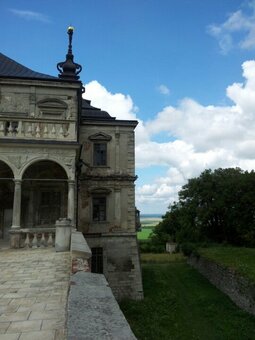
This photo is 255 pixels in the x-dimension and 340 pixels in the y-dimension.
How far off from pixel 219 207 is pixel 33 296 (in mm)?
29894

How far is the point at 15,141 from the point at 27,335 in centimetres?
1082

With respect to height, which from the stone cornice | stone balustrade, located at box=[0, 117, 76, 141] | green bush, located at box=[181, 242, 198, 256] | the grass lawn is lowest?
the grass lawn

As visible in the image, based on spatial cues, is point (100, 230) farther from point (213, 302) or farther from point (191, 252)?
point (191, 252)

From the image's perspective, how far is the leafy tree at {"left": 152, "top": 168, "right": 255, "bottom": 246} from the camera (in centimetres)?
3309

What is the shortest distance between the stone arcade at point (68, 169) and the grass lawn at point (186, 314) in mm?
1956

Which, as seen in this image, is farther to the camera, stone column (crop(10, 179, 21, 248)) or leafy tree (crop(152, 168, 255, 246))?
leafy tree (crop(152, 168, 255, 246))

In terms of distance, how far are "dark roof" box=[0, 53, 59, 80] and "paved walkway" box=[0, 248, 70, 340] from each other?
1175 cm

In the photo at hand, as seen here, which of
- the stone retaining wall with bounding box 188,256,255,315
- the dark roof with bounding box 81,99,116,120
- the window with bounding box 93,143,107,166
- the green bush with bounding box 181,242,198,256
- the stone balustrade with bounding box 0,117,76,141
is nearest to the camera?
the stone balustrade with bounding box 0,117,76,141

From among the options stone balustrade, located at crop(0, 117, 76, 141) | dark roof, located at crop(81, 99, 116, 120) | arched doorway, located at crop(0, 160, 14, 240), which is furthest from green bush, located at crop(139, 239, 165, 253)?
stone balustrade, located at crop(0, 117, 76, 141)

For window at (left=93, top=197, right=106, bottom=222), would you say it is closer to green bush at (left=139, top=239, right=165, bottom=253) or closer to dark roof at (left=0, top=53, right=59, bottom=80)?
dark roof at (left=0, top=53, right=59, bottom=80)

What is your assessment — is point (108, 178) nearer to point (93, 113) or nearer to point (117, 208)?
point (117, 208)

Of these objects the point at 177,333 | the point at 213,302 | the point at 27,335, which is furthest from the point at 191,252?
the point at 27,335

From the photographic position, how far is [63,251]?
37.7 ft

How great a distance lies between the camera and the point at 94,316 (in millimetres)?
2533
